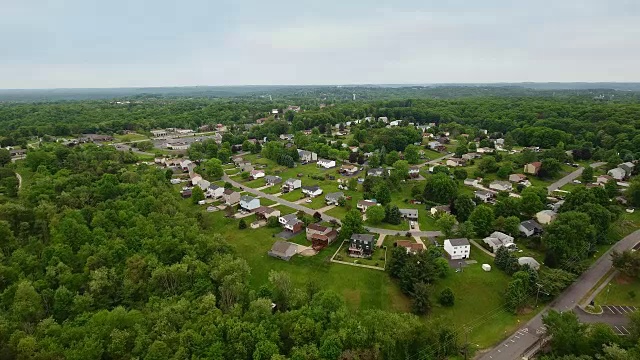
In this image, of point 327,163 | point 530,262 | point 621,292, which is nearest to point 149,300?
point 530,262

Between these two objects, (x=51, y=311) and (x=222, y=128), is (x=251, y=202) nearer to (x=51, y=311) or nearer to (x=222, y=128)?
(x=51, y=311)

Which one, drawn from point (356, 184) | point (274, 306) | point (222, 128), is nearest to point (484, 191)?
point (356, 184)

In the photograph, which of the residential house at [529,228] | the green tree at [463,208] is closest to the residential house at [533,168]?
the residential house at [529,228]

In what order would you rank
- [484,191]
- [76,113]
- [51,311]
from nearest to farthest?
1. [51,311]
2. [484,191]
3. [76,113]

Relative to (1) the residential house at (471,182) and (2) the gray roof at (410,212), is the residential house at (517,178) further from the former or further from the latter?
(2) the gray roof at (410,212)

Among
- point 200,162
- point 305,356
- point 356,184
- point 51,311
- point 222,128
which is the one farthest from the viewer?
point 222,128

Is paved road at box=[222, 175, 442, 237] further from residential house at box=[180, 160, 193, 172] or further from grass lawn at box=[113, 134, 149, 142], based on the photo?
grass lawn at box=[113, 134, 149, 142]


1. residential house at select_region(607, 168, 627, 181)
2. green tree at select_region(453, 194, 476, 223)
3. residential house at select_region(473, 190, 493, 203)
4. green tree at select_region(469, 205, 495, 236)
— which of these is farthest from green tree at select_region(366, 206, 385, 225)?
residential house at select_region(607, 168, 627, 181)
